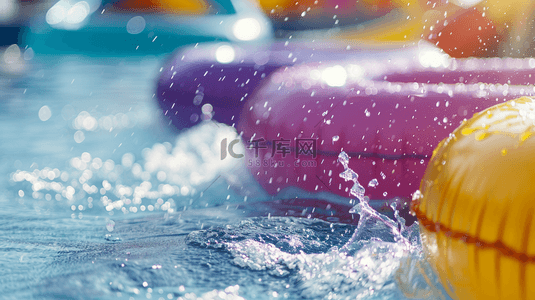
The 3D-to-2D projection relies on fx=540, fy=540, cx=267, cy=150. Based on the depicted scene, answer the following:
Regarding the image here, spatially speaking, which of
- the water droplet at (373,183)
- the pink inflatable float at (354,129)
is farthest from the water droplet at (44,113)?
the water droplet at (373,183)

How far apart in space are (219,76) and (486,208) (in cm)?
239

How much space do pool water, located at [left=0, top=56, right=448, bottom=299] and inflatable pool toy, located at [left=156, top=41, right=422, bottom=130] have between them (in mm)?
166

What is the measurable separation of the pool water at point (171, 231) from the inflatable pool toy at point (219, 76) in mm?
166

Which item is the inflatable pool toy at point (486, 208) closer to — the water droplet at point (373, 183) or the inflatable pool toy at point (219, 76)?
the water droplet at point (373, 183)

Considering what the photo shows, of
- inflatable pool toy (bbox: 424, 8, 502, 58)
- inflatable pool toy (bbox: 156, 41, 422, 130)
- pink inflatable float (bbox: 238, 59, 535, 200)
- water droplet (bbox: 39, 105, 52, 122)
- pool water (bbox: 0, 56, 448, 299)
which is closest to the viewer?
pool water (bbox: 0, 56, 448, 299)

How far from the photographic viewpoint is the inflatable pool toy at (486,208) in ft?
3.41

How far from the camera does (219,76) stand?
10.8ft

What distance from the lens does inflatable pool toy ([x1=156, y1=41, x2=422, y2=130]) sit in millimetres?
3207

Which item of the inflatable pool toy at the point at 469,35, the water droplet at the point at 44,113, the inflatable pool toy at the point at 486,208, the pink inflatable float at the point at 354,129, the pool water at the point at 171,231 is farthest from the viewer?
the water droplet at the point at 44,113


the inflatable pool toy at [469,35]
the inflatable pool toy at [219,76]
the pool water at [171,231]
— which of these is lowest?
the pool water at [171,231]

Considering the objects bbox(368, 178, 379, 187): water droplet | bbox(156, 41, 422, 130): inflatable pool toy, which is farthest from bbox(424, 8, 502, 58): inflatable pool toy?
bbox(368, 178, 379, 187): water droplet

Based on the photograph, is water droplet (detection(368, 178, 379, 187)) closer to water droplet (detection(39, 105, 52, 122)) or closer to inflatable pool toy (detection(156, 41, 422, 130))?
inflatable pool toy (detection(156, 41, 422, 130))

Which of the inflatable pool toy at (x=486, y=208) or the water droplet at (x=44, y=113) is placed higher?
the water droplet at (x=44, y=113)

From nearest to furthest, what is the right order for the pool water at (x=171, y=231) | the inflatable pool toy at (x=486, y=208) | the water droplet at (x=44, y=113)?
the inflatable pool toy at (x=486, y=208) → the pool water at (x=171, y=231) → the water droplet at (x=44, y=113)
